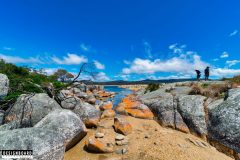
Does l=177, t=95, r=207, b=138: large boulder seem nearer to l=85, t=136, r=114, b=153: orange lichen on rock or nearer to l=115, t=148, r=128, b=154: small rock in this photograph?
l=115, t=148, r=128, b=154: small rock

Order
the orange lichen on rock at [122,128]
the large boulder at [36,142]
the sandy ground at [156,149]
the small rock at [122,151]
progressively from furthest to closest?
the orange lichen on rock at [122,128]
the small rock at [122,151]
the sandy ground at [156,149]
the large boulder at [36,142]

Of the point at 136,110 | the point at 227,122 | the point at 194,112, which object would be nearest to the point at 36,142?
the point at 136,110

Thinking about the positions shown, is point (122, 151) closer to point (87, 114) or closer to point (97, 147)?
point (97, 147)

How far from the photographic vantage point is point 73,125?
25.4 ft

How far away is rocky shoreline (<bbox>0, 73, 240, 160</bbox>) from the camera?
6.45 m

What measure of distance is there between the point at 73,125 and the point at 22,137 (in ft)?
7.26

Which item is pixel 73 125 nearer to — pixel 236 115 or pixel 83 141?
pixel 83 141

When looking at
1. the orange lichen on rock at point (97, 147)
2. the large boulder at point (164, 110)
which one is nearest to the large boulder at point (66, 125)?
the orange lichen on rock at point (97, 147)

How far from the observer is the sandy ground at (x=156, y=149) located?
21.9 feet

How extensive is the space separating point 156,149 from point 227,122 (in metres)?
3.69

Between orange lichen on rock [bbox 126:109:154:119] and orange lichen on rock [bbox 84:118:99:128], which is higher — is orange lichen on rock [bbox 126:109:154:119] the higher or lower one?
the higher one

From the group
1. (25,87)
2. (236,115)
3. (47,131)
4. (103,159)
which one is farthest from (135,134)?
(25,87)

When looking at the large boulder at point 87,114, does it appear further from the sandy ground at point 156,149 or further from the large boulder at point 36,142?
the large boulder at point 36,142

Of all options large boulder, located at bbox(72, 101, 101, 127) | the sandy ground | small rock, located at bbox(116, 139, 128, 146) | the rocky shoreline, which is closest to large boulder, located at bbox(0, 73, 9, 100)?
the rocky shoreline
